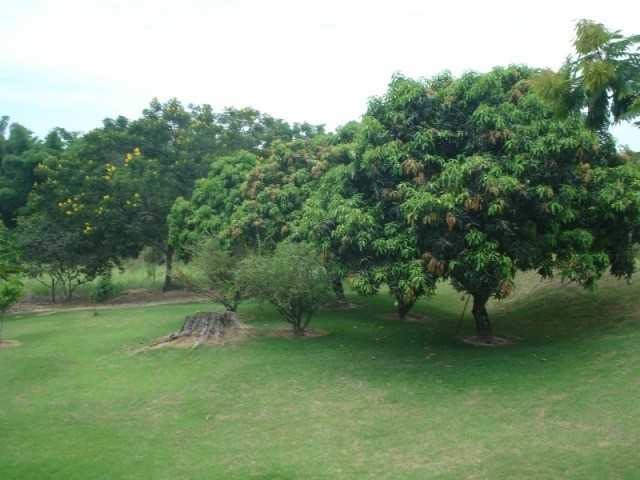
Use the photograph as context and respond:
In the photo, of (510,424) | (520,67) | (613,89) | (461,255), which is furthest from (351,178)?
(613,89)

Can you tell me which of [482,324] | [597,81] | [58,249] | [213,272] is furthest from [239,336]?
[58,249]

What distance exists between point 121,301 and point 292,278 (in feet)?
52.1

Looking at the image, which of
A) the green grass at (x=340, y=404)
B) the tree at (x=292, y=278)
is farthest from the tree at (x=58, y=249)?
the tree at (x=292, y=278)

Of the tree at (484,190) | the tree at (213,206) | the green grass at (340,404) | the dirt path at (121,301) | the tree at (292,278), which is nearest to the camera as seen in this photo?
the green grass at (340,404)

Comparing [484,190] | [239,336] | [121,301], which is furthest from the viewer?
[121,301]

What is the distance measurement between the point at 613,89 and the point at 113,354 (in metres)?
13.5

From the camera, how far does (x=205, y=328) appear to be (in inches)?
622

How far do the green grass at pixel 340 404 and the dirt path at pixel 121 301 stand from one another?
864 cm

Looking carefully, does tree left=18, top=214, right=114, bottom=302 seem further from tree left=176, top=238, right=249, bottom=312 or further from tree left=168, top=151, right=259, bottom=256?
tree left=176, top=238, right=249, bottom=312

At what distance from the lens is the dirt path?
25641mm

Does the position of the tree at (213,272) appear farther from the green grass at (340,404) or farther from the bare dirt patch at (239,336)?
the green grass at (340,404)

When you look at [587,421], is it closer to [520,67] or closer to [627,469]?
[627,469]

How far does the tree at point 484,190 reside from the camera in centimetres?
1137

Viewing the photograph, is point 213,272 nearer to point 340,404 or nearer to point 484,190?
point 340,404
